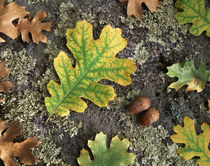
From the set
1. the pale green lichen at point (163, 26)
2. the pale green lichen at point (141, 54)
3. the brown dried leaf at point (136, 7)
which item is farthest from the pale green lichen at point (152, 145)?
the brown dried leaf at point (136, 7)

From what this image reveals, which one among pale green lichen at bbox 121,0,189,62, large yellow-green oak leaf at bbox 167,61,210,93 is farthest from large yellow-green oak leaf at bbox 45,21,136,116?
large yellow-green oak leaf at bbox 167,61,210,93

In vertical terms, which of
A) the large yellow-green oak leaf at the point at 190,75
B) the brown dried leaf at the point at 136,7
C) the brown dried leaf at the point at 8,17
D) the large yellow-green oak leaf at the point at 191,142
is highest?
the brown dried leaf at the point at 8,17

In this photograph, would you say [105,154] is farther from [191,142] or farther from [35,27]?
[35,27]

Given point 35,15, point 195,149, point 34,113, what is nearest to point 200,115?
point 195,149

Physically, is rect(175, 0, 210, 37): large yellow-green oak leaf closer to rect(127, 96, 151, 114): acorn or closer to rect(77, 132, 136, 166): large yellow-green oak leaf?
rect(127, 96, 151, 114): acorn

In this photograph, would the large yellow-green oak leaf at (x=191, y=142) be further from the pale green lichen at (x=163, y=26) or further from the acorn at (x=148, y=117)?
the pale green lichen at (x=163, y=26)

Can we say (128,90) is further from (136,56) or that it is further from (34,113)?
(34,113)
